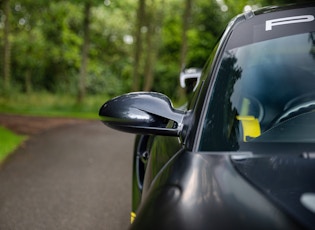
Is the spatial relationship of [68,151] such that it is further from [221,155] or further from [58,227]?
[221,155]

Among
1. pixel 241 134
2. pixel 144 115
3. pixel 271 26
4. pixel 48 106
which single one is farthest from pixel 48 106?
pixel 241 134

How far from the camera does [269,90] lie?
2139 mm

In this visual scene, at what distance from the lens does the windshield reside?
1.83 meters

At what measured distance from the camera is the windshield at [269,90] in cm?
183

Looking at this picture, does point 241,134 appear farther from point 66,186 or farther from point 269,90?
point 66,186

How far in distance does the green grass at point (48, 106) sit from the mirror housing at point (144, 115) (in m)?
15.1

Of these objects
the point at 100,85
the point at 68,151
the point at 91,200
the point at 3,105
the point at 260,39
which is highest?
the point at 260,39

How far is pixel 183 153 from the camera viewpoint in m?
1.66

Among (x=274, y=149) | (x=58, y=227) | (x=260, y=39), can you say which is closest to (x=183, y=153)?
(x=274, y=149)

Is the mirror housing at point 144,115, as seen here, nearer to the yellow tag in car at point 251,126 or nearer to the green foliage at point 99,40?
the yellow tag in car at point 251,126

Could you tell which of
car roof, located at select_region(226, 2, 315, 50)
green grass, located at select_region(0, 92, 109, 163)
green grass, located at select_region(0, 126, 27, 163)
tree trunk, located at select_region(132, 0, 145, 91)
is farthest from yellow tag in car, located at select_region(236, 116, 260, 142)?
tree trunk, located at select_region(132, 0, 145, 91)

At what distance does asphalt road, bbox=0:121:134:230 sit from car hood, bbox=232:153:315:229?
275 cm

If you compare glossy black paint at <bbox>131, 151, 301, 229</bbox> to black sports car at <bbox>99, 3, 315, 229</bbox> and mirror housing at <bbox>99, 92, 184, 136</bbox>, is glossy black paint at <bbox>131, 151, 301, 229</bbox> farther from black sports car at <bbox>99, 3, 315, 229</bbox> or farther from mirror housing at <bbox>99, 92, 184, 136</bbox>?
mirror housing at <bbox>99, 92, 184, 136</bbox>

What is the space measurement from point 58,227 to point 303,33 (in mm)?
2814
